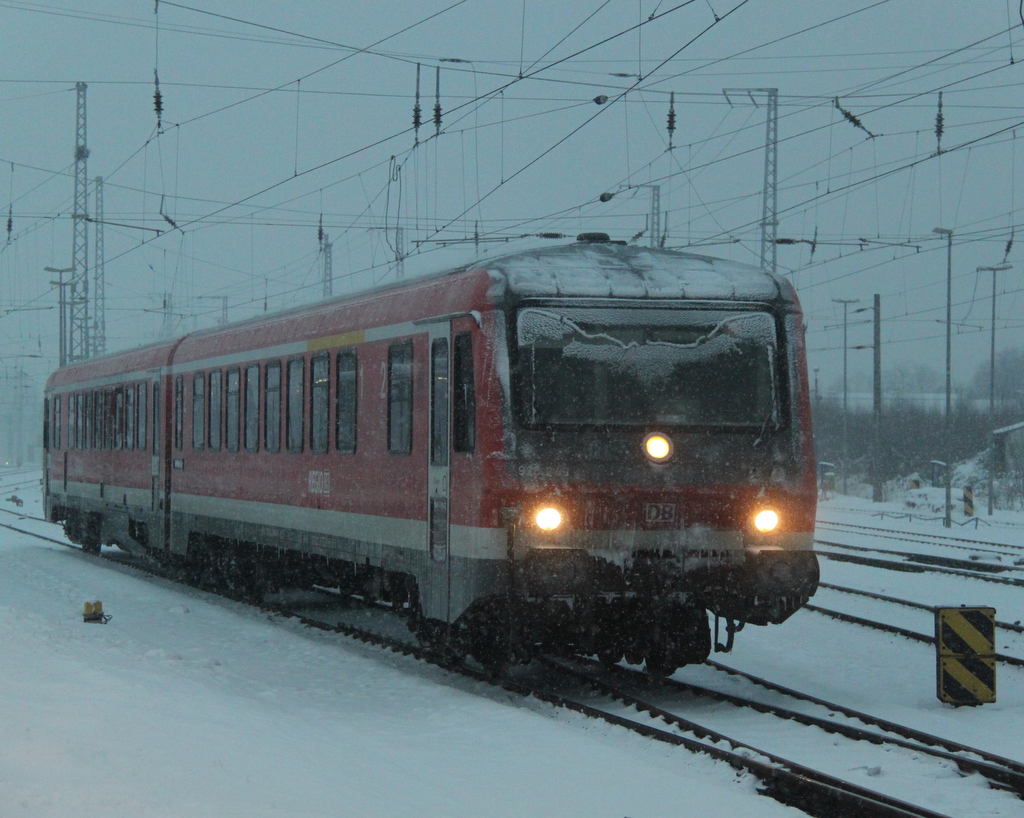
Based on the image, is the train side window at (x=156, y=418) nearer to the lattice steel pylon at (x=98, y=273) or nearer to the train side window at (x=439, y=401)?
the train side window at (x=439, y=401)

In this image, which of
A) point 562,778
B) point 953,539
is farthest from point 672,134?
point 562,778

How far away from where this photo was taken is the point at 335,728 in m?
9.07

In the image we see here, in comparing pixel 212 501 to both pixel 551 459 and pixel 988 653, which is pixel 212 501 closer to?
pixel 551 459

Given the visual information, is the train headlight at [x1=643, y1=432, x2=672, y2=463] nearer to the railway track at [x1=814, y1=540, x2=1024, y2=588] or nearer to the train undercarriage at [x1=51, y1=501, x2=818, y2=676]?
the train undercarriage at [x1=51, y1=501, x2=818, y2=676]

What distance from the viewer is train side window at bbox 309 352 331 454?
526 inches

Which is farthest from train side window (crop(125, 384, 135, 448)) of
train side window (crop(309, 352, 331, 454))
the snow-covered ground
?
train side window (crop(309, 352, 331, 454))

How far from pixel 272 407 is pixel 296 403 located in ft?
2.50

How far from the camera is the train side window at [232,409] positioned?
16.2 meters

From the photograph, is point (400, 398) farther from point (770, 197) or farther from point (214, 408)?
point (770, 197)

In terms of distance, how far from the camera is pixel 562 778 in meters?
7.47

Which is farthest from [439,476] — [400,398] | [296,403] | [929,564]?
[929,564]

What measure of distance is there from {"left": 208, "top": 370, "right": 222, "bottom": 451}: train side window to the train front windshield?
7916 mm

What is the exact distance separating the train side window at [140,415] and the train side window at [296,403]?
6389 millimetres

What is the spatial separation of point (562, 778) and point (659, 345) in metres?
3.74
